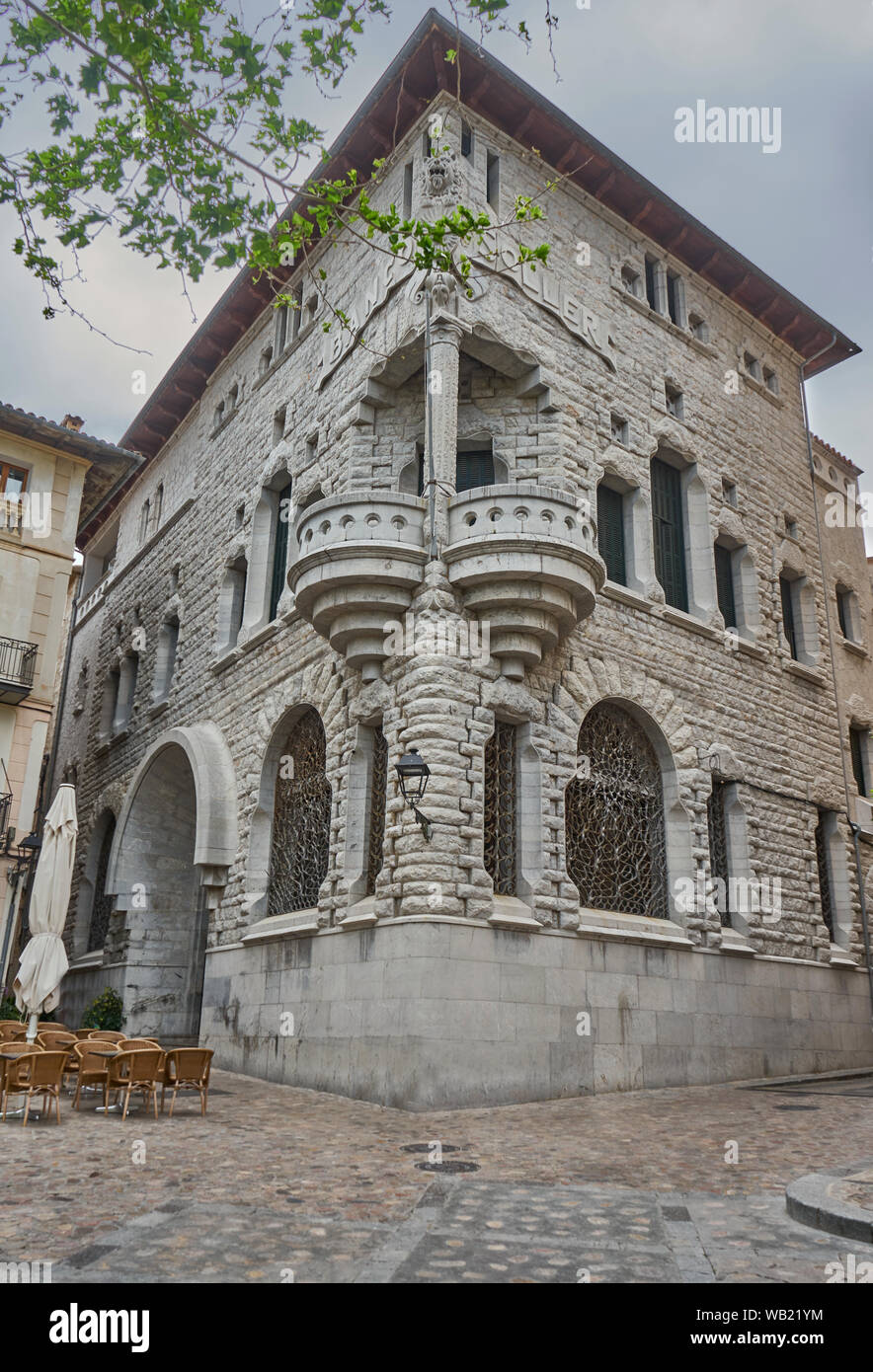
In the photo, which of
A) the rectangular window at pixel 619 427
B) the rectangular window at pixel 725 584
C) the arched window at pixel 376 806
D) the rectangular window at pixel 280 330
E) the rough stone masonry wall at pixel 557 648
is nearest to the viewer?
the rough stone masonry wall at pixel 557 648

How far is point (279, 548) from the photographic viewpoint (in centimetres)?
1886

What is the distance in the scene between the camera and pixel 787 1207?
19.5 feet

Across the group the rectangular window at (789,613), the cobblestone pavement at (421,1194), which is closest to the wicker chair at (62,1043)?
the cobblestone pavement at (421,1194)

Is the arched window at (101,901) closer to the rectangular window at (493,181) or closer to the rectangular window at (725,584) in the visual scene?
the rectangular window at (725,584)

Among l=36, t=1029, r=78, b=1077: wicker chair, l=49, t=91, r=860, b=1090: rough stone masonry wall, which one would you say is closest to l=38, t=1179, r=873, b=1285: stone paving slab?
l=36, t=1029, r=78, b=1077: wicker chair

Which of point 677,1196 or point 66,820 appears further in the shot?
point 66,820

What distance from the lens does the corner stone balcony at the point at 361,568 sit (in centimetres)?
1298

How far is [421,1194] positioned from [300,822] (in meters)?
9.34

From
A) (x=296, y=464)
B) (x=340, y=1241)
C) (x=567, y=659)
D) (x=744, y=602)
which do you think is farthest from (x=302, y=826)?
(x=340, y=1241)

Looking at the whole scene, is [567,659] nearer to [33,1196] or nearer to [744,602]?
[744,602]

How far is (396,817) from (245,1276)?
799 cm

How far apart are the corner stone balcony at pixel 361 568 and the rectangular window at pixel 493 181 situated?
5.95m

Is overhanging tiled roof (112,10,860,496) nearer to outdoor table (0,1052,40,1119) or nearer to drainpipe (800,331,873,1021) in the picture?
drainpipe (800,331,873,1021)

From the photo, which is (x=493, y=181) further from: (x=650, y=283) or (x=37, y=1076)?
(x=37, y=1076)
